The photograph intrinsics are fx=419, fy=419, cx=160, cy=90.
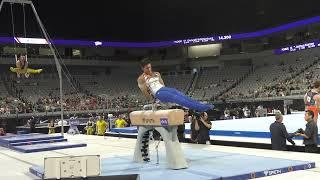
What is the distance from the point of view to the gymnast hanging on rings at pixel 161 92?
789cm

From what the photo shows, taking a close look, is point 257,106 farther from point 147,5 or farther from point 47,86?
point 47,86

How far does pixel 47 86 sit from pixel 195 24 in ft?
54.4

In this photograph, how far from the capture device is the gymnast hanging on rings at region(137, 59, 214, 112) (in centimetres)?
789

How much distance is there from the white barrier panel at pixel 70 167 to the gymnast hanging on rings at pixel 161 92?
7.93 ft

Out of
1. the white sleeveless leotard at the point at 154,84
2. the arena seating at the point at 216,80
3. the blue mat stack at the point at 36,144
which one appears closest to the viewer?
the white sleeveless leotard at the point at 154,84

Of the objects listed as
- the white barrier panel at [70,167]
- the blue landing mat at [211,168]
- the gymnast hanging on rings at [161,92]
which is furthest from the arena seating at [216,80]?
the white barrier panel at [70,167]

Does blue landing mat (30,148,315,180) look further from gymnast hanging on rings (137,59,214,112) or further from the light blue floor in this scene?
gymnast hanging on rings (137,59,214,112)

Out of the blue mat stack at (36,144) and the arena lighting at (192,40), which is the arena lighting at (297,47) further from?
the blue mat stack at (36,144)

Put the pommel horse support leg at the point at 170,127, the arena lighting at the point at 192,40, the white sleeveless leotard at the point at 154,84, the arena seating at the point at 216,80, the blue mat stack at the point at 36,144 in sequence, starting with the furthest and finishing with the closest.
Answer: the arena seating at the point at 216,80, the arena lighting at the point at 192,40, the blue mat stack at the point at 36,144, the white sleeveless leotard at the point at 154,84, the pommel horse support leg at the point at 170,127

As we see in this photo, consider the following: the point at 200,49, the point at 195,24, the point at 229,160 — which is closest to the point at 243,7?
the point at 195,24

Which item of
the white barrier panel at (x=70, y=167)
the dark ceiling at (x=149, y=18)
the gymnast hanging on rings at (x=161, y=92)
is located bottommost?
the white barrier panel at (x=70, y=167)

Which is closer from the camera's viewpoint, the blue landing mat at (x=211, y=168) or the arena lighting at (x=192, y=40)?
the blue landing mat at (x=211, y=168)

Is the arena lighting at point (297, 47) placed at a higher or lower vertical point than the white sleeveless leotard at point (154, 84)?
higher

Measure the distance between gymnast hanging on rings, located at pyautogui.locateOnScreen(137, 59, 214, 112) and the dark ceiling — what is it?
32058mm
